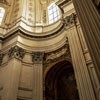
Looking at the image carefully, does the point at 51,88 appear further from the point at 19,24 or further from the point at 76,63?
the point at 19,24

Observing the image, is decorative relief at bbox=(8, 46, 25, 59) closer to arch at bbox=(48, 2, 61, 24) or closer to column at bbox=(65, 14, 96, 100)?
column at bbox=(65, 14, 96, 100)

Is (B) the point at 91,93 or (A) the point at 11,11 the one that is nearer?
(B) the point at 91,93

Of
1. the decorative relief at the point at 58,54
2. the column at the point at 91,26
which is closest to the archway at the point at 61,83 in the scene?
the decorative relief at the point at 58,54

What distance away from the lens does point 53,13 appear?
13.7 meters

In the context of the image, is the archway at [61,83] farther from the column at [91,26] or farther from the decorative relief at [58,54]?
the column at [91,26]

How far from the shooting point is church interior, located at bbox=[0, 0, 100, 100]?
8.09 m

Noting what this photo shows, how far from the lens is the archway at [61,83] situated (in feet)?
32.4

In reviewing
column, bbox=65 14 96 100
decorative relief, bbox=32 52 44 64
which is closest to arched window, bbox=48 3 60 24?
column, bbox=65 14 96 100

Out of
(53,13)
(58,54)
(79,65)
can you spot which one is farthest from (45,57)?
(53,13)

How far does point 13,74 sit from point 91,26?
6005 mm

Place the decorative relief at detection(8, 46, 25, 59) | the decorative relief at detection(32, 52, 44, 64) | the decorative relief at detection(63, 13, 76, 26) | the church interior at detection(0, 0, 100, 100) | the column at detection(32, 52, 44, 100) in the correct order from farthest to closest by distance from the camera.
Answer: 1. the decorative relief at detection(32, 52, 44, 64)
2. the decorative relief at detection(8, 46, 25, 59)
3. the decorative relief at detection(63, 13, 76, 26)
4. the column at detection(32, 52, 44, 100)
5. the church interior at detection(0, 0, 100, 100)

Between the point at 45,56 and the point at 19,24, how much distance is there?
2.99 m

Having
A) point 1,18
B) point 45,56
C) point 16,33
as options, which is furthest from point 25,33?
point 1,18

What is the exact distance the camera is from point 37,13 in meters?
14.1
